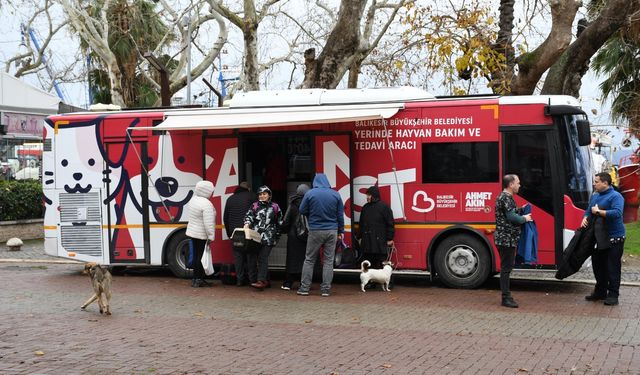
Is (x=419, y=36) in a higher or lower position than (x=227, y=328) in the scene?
higher

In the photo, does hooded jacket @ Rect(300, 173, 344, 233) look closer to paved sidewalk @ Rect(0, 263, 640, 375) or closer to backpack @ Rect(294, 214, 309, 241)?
backpack @ Rect(294, 214, 309, 241)

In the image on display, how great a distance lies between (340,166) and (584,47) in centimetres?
576

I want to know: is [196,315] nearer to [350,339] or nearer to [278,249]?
[350,339]

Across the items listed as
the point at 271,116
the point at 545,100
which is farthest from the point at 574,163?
the point at 271,116

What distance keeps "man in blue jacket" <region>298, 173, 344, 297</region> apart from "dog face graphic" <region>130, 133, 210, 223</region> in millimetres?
2745

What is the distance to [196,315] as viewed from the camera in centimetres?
1004

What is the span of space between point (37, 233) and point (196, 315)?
1369 cm

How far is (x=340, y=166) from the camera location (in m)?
12.7

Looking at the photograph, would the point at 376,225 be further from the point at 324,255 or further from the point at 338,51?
the point at 338,51

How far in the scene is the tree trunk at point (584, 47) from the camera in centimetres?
1424

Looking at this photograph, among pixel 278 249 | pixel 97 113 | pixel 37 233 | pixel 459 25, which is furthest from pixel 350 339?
pixel 37 233

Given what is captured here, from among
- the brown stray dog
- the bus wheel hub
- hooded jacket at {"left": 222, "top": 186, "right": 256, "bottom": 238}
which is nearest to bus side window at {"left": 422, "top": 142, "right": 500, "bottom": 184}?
the bus wheel hub

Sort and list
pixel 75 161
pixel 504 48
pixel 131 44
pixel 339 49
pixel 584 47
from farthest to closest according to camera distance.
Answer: pixel 131 44 → pixel 339 49 → pixel 504 48 → pixel 584 47 → pixel 75 161

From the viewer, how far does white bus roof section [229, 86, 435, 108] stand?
42.2ft
